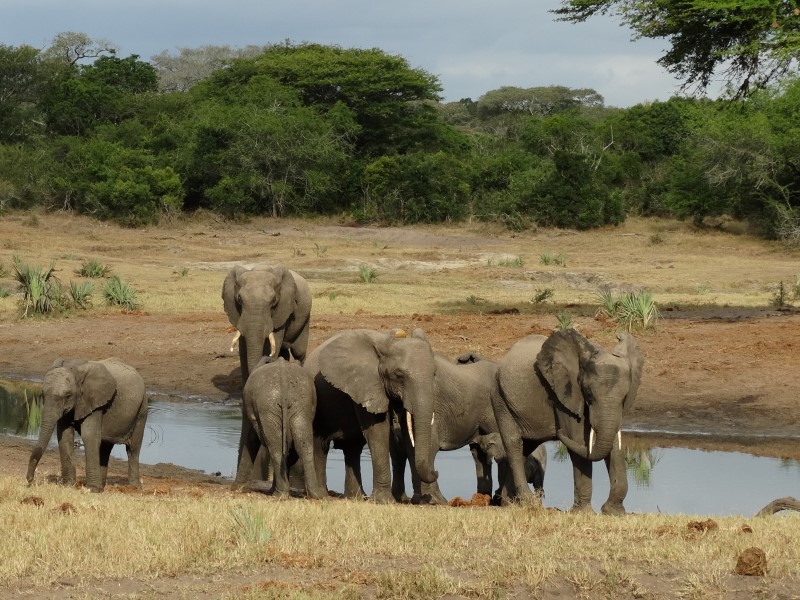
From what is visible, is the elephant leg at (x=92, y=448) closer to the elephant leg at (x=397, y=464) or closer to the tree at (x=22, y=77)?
the elephant leg at (x=397, y=464)

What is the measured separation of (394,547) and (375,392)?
3.13 m

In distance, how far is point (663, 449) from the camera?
1565 cm

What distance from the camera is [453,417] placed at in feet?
Result: 38.4

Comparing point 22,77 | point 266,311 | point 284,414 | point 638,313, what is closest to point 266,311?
point 266,311

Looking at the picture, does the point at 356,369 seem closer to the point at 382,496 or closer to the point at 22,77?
the point at 382,496

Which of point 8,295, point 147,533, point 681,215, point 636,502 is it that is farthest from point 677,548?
point 681,215

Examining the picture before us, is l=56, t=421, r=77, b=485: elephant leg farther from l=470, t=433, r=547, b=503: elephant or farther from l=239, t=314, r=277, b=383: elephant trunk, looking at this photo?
l=470, t=433, r=547, b=503: elephant

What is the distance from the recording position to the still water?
12.8 m

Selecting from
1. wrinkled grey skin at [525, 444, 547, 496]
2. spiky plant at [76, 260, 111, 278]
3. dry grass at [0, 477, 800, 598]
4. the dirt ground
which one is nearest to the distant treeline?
the dirt ground

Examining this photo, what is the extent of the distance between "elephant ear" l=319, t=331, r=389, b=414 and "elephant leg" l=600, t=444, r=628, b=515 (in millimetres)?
1913

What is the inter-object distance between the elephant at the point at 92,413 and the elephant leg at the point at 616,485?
427 centimetres

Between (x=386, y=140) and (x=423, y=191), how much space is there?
8085 millimetres

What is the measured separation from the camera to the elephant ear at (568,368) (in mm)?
10695

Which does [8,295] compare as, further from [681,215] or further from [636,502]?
[681,215]
